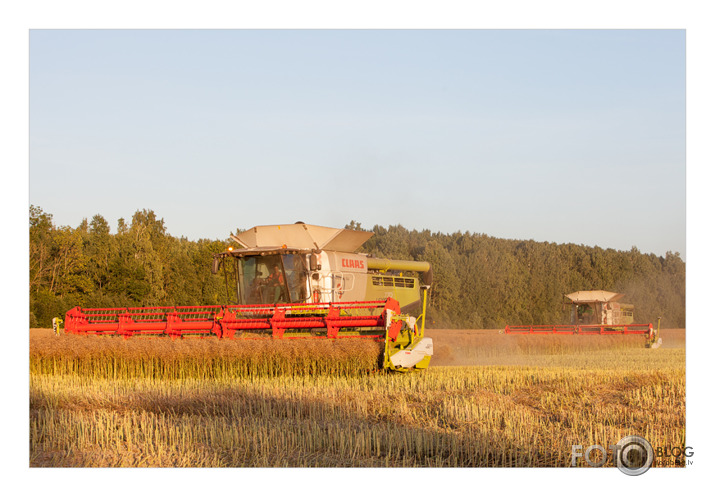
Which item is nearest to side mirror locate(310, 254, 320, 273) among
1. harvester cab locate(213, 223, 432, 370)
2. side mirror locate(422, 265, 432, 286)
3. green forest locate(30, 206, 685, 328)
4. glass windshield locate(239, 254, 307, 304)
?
harvester cab locate(213, 223, 432, 370)

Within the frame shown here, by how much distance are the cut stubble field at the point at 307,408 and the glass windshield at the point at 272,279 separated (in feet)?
5.90

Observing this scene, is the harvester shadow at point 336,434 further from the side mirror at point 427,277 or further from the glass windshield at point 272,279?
the side mirror at point 427,277

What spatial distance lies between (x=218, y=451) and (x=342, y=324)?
5.14m

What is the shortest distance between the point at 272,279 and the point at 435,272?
84.8ft

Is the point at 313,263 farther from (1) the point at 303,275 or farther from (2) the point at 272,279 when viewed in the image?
(2) the point at 272,279

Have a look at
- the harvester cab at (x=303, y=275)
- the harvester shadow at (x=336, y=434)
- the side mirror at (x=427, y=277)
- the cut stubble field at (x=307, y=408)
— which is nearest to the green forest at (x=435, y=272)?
the side mirror at (x=427, y=277)

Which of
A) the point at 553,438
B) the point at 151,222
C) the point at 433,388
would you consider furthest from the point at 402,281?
the point at 151,222

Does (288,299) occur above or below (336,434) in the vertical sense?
above

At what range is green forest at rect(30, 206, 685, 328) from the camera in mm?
27922

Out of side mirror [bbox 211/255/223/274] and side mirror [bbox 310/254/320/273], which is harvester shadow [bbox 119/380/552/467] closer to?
side mirror [bbox 310/254/320/273]

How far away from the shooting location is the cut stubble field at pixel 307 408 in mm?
5332

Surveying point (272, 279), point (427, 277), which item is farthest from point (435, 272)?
point (272, 279)

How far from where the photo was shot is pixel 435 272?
122 ft
